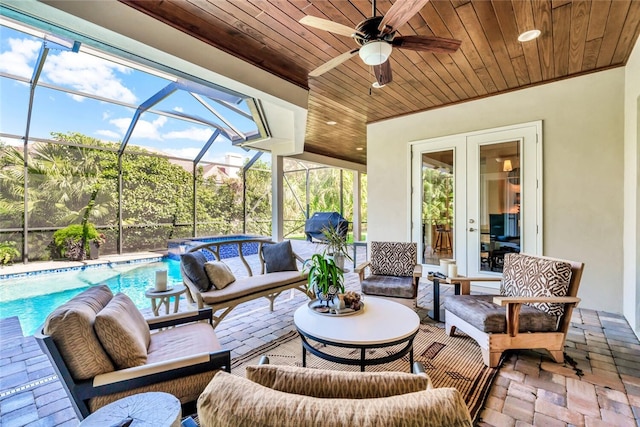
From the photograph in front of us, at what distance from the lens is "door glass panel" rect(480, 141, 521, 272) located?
14.4ft

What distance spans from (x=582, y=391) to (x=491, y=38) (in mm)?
3262

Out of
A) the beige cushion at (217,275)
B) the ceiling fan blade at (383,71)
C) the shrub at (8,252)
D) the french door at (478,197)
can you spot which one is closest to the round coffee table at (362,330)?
the beige cushion at (217,275)

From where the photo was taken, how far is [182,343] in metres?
1.93

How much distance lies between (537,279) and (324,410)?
9.30 ft

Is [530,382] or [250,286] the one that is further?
[250,286]

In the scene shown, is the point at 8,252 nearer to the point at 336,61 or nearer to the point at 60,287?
the point at 60,287

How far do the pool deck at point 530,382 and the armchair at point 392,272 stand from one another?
1091mm

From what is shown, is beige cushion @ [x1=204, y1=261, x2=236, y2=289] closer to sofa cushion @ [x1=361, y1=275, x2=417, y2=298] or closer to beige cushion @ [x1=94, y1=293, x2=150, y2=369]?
beige cushion @ [x1=94, y1=293, x2=150, y2=369]

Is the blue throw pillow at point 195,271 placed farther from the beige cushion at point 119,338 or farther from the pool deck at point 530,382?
the beige cushion at point 119,338

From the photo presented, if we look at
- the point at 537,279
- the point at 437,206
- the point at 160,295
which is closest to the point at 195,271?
the point at 160,295

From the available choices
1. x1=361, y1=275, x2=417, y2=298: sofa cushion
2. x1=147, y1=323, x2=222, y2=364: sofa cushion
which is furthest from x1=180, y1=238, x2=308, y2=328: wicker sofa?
x1=361, y1=275, x2=417, y2=298: sofa cushion

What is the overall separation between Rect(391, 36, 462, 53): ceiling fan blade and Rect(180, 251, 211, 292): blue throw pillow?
276cm

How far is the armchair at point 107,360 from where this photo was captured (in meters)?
1.34

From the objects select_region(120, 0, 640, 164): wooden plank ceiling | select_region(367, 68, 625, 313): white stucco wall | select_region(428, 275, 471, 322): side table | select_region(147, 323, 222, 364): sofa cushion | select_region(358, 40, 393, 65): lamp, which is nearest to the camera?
select_region(147, 323, 222, 364): sofa cushion
